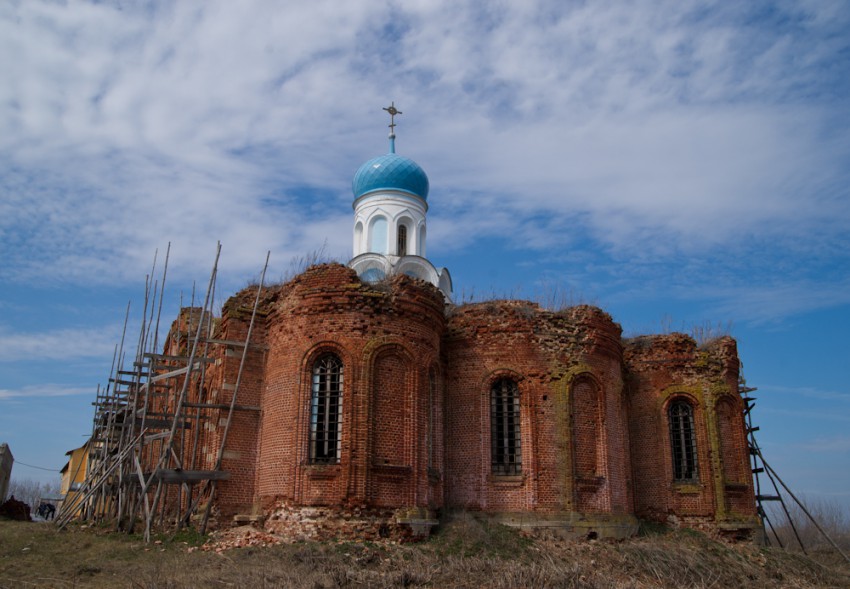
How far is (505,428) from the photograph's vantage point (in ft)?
62.9

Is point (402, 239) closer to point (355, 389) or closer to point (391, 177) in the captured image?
point (391, 177)

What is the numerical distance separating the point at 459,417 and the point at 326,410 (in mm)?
3951

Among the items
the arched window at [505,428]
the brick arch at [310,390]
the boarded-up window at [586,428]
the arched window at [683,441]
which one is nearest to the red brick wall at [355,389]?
the brick arch at [310,390]

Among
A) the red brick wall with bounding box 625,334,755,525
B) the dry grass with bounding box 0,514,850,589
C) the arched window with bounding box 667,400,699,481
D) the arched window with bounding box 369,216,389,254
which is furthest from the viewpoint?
the arched window with bounding box 369,216,389,254

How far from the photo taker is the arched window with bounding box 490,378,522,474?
18906mm

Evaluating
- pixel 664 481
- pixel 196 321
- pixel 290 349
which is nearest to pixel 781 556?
pixel 664 481

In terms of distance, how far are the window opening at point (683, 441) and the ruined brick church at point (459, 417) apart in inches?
1.6

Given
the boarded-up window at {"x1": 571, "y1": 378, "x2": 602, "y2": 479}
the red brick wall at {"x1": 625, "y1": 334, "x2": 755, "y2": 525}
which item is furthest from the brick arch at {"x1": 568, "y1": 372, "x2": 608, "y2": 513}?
the red brick wall at {"x1": 625, "y1": 334, "x2": 755, "y2": 525}

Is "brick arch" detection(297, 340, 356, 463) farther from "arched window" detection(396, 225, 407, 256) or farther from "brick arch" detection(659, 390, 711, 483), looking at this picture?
"arched window" detection(396, 225, 407, 256)

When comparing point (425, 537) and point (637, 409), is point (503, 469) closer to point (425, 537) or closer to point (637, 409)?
point (425, 537)

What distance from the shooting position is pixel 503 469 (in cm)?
1888

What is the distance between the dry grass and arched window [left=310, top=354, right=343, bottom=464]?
6.81 feet

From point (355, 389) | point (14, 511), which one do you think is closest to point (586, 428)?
point (355, 389)

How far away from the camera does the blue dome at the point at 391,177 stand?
105 feet
